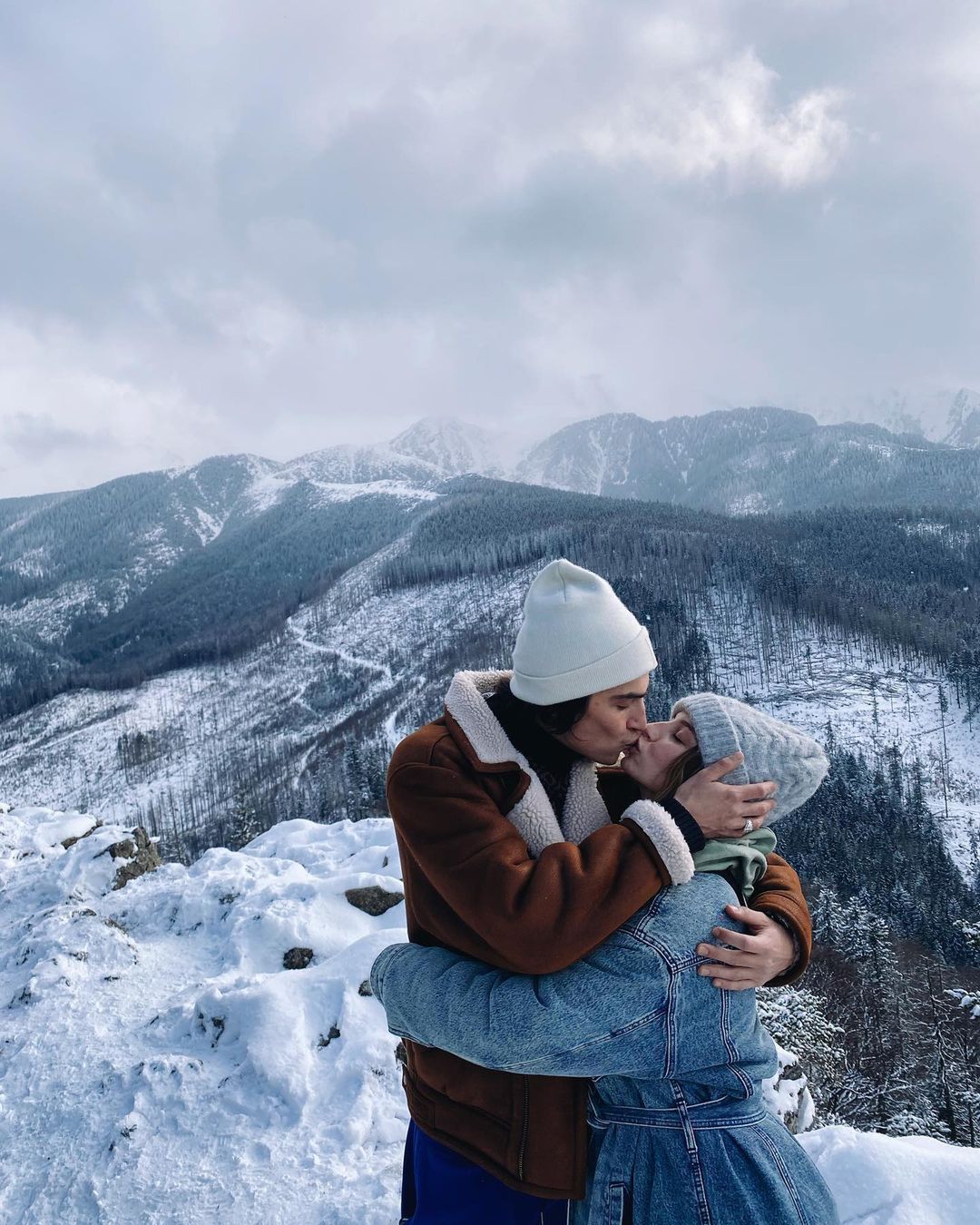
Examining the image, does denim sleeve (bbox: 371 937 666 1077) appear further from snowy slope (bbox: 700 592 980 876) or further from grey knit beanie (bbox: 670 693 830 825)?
snowy slope (bbox: 700 592 980 876)

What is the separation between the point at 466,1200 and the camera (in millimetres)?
2668

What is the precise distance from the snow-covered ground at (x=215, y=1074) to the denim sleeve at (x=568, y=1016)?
122 inches

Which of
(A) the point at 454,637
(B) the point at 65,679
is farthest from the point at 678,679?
(B) the point at 65,679

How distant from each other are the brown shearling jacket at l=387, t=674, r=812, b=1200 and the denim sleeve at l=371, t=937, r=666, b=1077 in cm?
13

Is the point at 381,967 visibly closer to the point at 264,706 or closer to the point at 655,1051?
the point at 655,1051

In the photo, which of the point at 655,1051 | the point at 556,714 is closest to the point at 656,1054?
the point at 655,1051

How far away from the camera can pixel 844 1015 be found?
119 feet

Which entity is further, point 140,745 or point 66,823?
point 140,745

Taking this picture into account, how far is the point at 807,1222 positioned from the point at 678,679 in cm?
11331

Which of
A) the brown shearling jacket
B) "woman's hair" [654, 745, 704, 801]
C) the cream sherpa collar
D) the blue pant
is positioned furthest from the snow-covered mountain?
"woman's hair" [654, 745, 704, 801]

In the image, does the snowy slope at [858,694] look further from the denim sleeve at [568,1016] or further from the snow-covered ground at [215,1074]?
the denim sleeve at [568,1016]

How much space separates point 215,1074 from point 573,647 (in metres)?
7.49

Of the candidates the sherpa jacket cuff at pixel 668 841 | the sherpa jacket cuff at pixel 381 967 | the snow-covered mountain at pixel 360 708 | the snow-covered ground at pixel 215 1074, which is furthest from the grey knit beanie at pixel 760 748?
the snow-covered mountain at pixel 360 708

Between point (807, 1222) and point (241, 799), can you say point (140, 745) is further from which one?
point (807, 1222)
